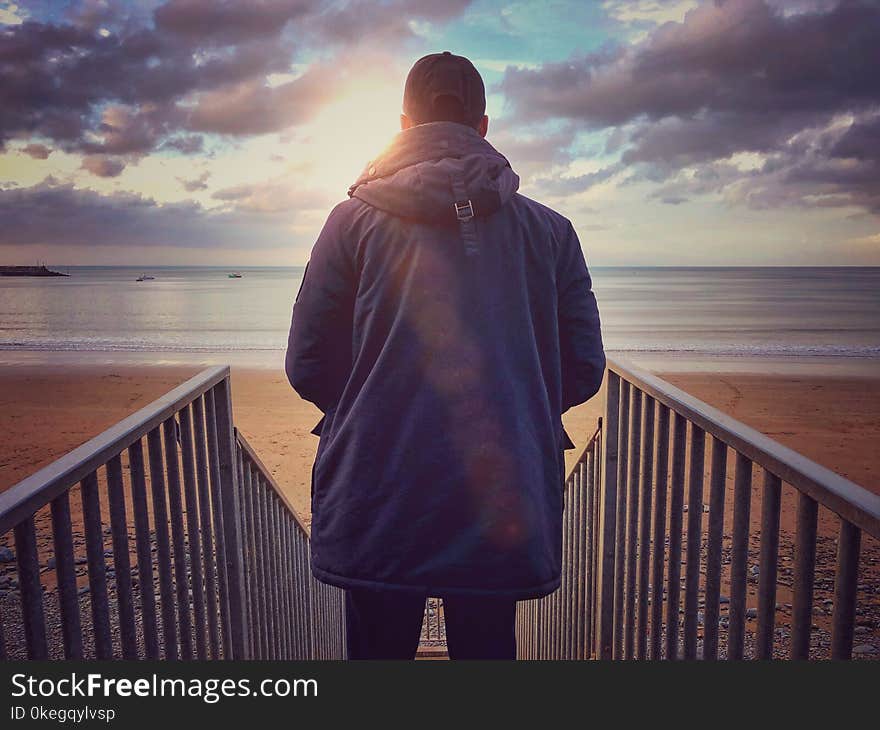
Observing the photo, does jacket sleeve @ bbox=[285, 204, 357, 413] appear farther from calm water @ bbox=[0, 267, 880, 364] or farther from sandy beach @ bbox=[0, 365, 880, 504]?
calm water @ bbox=[0, 267, 880, 364]

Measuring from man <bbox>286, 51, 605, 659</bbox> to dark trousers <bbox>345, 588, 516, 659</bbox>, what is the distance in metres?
0.05

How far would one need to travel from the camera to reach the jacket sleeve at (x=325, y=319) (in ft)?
5.29

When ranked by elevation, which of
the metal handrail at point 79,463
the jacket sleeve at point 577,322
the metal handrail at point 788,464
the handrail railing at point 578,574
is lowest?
the handrail railing at point 578,574

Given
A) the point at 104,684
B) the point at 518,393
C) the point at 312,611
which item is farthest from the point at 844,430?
the point at 104,684

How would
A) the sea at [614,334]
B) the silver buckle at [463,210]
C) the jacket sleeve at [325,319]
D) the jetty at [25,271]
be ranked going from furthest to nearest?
1. the jetty at [25,271]
2. the sea at [614,334]
3. the jacket sleeve at [325,319]
4. the silver buckle at [463,210]

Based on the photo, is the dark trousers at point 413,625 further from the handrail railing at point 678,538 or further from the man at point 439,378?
the handrail railing at point 678,538

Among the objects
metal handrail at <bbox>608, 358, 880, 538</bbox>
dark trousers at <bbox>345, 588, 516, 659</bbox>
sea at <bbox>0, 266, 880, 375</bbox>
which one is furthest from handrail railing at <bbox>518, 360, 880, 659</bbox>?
sea at <bbox>0, 266, 880, 375</bbox>

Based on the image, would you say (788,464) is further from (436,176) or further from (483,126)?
(483,126)

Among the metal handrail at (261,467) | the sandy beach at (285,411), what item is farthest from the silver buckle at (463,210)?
the sandy beach at (285,411)

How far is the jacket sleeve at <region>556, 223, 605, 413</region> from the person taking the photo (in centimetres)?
173

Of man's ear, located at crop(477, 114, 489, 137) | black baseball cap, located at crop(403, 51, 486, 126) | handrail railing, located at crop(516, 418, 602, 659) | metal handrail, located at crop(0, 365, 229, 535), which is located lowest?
handrail railing, located at crop(516, 418, 602, 659)

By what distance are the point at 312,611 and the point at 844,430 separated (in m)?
8.80

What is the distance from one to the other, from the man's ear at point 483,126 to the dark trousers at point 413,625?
4.34ft

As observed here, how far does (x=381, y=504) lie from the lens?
1.56 m
